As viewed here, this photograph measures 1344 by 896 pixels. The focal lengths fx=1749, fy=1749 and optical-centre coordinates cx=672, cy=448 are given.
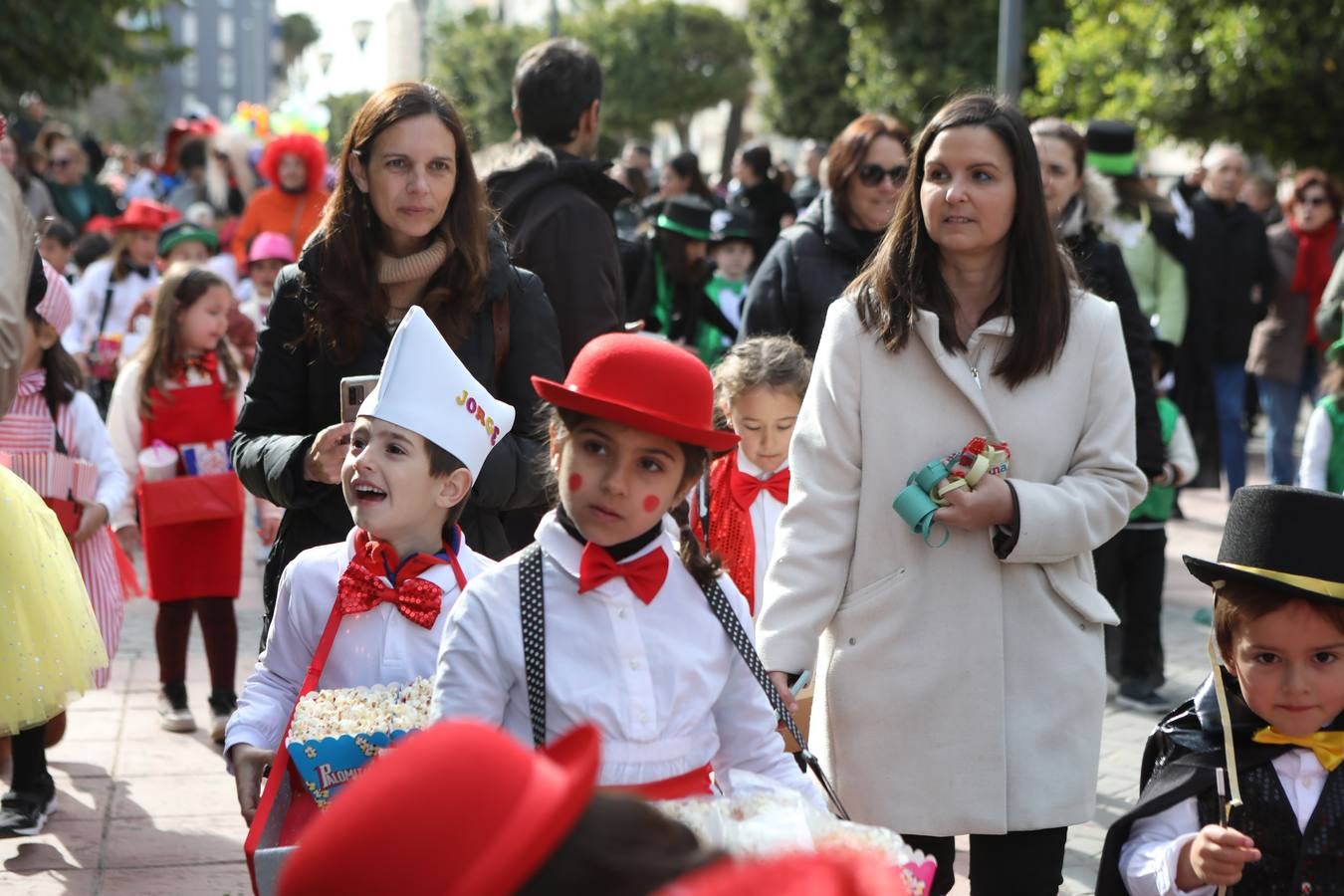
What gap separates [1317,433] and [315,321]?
183 inches

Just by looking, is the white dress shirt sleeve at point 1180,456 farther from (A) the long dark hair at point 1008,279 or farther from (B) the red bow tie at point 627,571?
(B) the red bow tie at point 627,571

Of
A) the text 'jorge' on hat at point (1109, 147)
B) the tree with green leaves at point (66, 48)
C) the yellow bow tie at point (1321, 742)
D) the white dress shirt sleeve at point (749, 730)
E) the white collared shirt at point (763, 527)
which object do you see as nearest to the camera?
the white dress shirt sleeve at point (749, 730)

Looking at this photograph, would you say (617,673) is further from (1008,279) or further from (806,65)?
(806,65)

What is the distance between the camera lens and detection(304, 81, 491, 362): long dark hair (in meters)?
4.02

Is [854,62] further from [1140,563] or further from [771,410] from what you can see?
[771,410]

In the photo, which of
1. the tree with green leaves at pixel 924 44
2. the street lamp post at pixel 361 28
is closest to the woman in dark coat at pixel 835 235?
the tree with green leaves at pixel 924 44

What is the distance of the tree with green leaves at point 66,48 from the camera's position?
2356 cm

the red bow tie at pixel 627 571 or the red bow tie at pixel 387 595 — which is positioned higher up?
the red bow tie at pixel 627 571

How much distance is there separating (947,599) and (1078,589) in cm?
31

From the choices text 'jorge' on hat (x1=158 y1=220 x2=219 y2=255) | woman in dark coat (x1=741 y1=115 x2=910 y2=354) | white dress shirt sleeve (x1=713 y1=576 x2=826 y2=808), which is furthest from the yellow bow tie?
text 'jorge' on hat (x1=158 y1=220 x2=219 y2=255)

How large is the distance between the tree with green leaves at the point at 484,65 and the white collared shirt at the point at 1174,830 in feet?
159

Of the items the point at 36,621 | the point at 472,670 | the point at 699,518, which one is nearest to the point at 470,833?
the point at 472,670

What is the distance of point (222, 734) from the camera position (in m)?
6.42

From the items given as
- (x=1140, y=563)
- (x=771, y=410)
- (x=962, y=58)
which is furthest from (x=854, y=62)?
(x=771, y=410)
